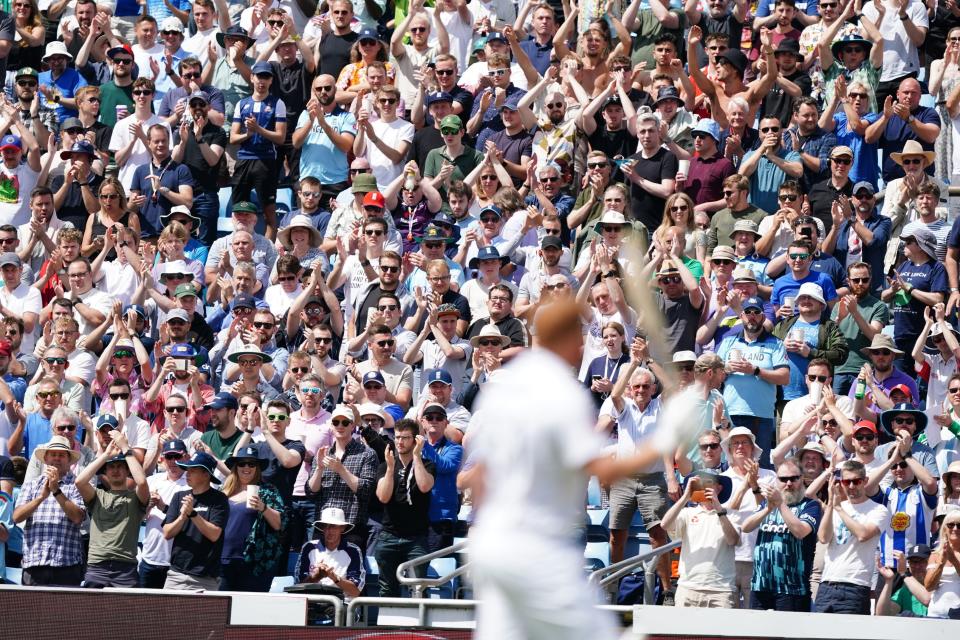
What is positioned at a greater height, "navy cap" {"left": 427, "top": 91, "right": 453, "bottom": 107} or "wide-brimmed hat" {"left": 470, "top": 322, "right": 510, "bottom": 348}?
"navy cap" {"left": 427, "top": 91, "right": 453, "bottom": 107}

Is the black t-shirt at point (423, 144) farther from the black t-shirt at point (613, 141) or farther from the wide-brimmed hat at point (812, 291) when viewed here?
the wide-brimmed hat at point (812, 291)

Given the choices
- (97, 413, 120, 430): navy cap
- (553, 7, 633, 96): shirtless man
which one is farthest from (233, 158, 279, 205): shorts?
(97, 413, 120, 430): navy cap

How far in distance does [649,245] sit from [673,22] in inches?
131

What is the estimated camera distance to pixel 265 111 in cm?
1753

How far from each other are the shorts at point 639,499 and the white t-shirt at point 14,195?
7.53 meters

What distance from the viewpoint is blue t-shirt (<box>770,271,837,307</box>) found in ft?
48.1

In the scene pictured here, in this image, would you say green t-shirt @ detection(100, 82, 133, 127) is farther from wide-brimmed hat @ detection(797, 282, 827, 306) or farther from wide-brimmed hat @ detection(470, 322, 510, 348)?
wide-brimmed hat @ detection(797, 282, 827, 306)

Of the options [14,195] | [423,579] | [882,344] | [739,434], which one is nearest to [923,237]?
[882,344]

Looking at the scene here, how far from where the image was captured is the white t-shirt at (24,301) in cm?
1606

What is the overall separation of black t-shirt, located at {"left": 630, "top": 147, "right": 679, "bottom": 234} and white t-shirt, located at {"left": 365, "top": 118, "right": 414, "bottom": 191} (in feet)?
8.34

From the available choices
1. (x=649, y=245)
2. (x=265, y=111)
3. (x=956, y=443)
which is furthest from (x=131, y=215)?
(x=956, y=443)

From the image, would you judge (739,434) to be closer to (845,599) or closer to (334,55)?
(845,599)

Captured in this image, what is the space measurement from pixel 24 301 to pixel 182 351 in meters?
2.25

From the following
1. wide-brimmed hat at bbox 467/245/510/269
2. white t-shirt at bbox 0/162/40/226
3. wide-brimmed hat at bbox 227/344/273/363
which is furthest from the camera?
white t-shirt at bbox 0/162/40/226
